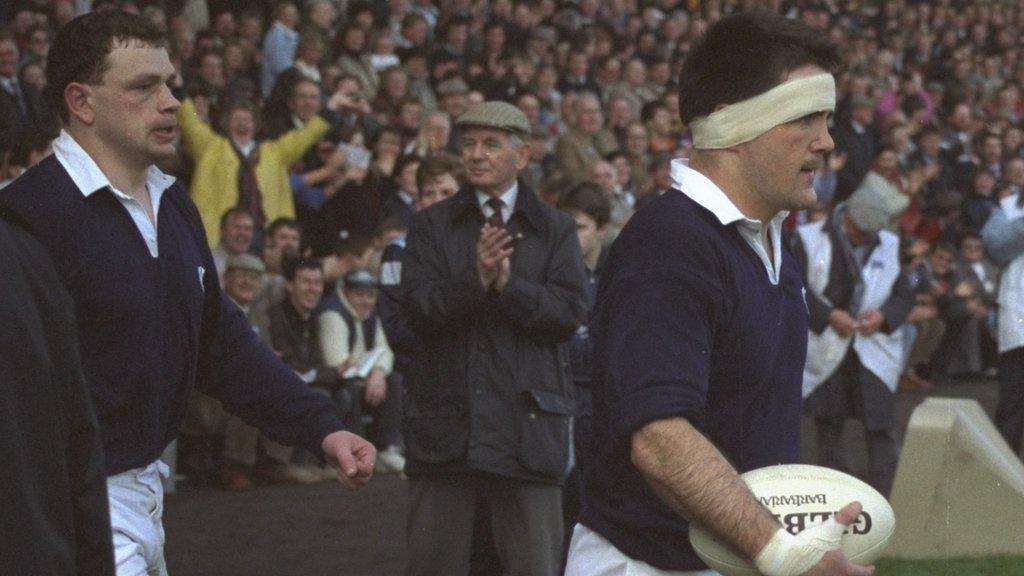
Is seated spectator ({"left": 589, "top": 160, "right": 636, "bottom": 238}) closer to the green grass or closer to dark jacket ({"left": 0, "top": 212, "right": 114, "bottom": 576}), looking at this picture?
the green grass

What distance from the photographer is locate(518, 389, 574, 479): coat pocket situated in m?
6.64

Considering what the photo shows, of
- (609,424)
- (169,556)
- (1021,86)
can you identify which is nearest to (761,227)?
(609,424)

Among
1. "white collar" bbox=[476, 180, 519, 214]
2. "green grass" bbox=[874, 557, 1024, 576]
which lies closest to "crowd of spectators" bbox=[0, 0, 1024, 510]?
"white collar" bbox=[476, 180, 519, 214]

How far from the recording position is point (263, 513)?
33.3ft

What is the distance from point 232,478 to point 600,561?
287 inches

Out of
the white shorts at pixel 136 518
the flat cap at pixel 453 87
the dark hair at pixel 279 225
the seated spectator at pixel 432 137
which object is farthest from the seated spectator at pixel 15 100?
the white shorts at pixel 136 518

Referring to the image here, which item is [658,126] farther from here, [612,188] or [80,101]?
[80,101]

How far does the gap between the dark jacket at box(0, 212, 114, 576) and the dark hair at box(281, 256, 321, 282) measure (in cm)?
881

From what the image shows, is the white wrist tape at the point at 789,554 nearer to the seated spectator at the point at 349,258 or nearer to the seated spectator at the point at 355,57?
the seated spectator at the point at 349,258

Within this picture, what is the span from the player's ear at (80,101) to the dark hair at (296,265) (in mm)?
7083

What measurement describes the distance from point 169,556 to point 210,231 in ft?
14.8

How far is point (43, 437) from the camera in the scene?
2.57 metres

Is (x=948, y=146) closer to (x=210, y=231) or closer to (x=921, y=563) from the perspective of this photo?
(x=210, y=231)

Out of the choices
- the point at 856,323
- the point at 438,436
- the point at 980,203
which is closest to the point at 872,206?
the point at 856,323
